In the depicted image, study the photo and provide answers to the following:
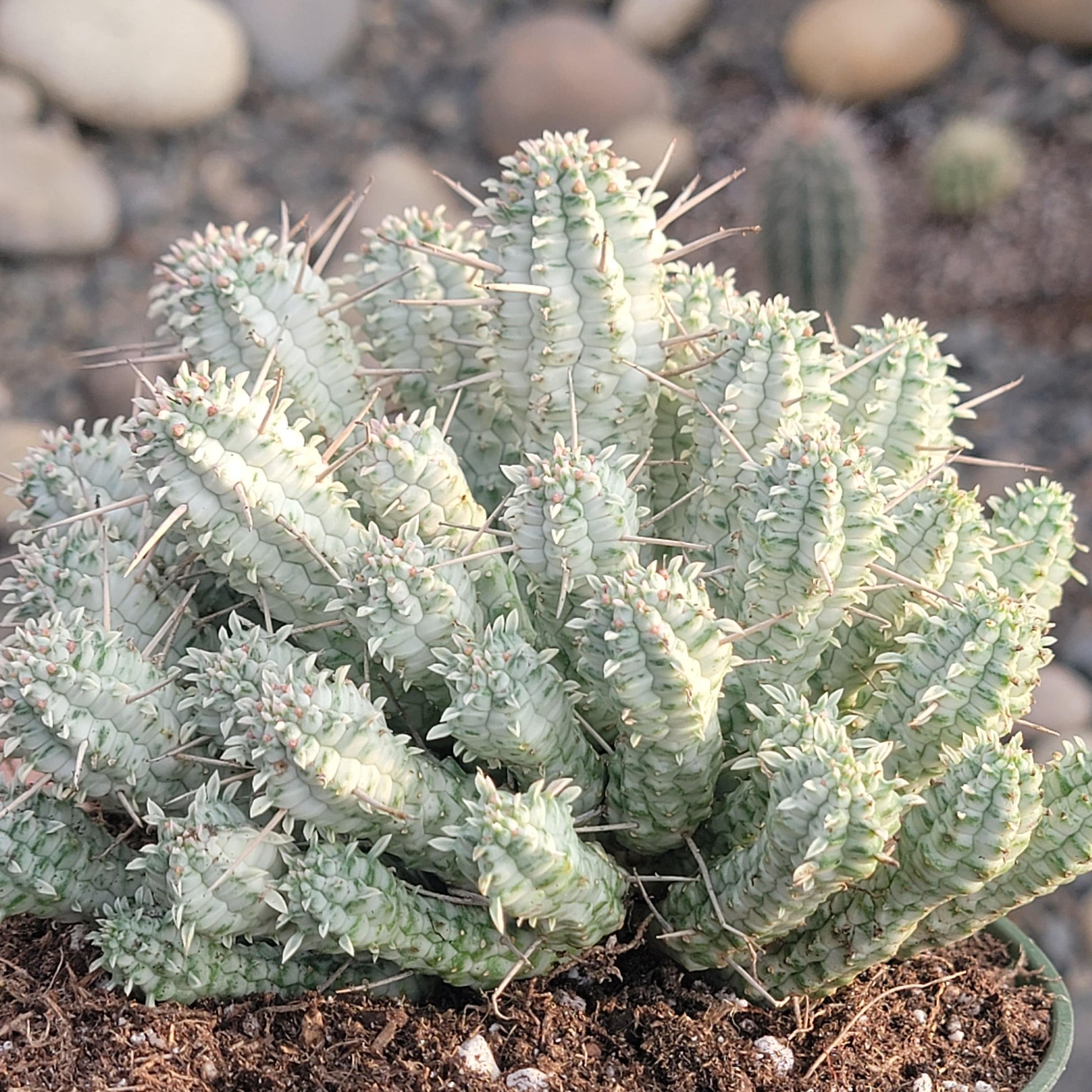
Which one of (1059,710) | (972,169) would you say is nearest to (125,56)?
(972,169)

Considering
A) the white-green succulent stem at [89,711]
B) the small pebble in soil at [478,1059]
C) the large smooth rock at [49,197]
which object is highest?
the white-green succulent stem at [89,711]

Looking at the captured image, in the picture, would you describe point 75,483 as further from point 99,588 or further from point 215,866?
point 215,866

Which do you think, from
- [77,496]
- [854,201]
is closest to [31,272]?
[854,201]

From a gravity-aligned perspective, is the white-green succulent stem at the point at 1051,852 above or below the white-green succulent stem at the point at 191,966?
above

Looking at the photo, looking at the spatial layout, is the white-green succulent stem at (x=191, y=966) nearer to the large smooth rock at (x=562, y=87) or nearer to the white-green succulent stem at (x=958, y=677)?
the white-green succulent stem at (x=958, y=677)

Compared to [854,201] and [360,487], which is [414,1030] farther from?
[854,201]

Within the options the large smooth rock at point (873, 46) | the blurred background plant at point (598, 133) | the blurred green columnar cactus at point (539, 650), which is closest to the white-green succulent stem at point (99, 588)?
the blurred green columnar cactus at point (539, 650)

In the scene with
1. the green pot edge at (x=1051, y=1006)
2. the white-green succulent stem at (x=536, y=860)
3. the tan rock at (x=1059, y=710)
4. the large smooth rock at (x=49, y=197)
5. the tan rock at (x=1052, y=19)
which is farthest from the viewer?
the tan rock at (x=1052, y=19)

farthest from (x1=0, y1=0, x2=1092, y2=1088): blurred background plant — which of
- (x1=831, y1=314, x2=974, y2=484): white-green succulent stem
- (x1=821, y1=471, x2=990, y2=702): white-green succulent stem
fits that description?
Answer: (x1=821, y1=471, x2=990, y2=702): white-green succulent stem
